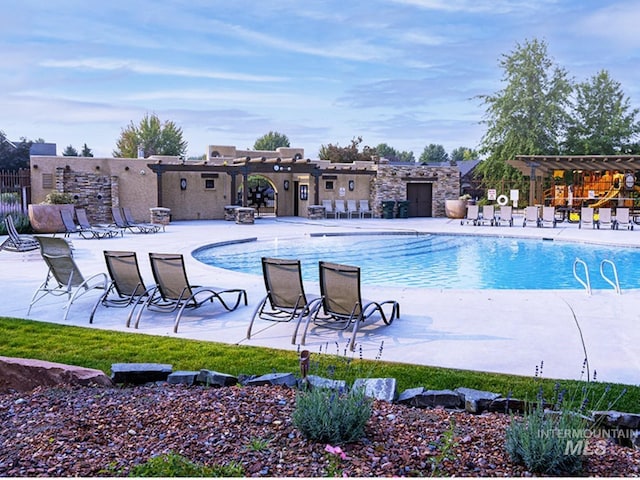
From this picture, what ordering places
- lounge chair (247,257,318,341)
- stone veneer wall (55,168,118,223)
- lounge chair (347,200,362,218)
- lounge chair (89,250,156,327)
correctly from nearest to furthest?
lounge chair (247,257,318,341)
lounge chair (89,250,156,327)
stone veneer wall (55,168,118,223)
lounge chair (347,200,362,218)

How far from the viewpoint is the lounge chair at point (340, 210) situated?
1116 inches

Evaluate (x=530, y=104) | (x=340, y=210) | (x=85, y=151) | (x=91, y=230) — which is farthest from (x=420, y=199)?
(x=85, y=151)

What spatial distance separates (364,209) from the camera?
29156 mm

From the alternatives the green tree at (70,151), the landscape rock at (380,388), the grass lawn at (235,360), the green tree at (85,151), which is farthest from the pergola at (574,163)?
the green tree at (70,151)

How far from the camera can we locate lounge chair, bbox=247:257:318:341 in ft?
21.0

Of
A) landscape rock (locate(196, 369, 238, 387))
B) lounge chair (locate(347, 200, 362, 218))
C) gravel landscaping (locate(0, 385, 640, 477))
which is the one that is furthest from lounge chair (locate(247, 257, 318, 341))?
lounge chair (locate(347, 200, 362, 218))

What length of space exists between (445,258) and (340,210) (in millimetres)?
13911

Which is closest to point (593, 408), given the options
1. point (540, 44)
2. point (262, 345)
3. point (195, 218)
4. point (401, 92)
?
point (262, 345)

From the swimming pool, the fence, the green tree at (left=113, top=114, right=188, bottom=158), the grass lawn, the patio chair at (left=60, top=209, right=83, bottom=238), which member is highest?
the green tree at (left=113, top=114, right=188, bottom=158)

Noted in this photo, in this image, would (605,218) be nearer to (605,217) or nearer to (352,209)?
(605,217)

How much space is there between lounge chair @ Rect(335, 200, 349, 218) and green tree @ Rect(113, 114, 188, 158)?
32.6 meters

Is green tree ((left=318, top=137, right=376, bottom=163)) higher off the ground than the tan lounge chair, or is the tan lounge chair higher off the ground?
green tree ((left=318, top=137, right=376, bottom=163))

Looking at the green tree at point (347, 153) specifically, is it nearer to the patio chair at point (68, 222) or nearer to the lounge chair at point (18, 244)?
the patio chair at point (68, 222)

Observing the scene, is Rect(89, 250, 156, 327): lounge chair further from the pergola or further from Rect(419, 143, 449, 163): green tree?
Rect(419, 143, 449, 163): green tree
